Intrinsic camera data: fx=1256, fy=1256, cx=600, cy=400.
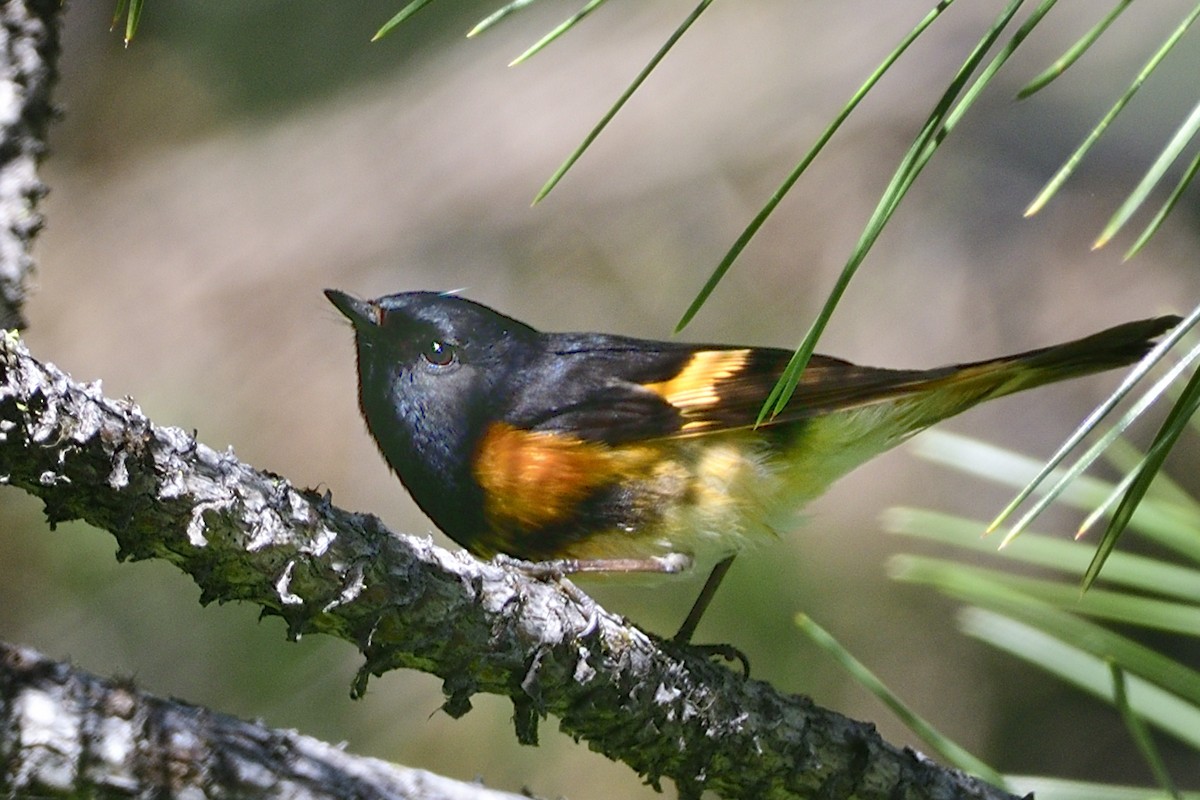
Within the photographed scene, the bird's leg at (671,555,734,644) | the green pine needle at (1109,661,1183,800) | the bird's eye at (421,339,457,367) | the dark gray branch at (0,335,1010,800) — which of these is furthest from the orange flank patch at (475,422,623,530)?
the green pine needle at (1109,661,1183,800)

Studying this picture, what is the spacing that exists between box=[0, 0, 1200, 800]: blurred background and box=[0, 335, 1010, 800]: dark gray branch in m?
2.05

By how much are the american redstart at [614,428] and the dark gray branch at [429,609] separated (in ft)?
1.52

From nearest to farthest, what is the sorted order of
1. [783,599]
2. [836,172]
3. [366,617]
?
[366,617] < [783,599] < [836,172]

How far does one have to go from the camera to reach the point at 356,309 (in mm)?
2303

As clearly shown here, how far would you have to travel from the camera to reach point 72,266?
519cm

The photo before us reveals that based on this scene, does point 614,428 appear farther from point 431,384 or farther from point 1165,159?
point 1165,159

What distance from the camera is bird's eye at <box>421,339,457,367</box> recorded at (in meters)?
2.38

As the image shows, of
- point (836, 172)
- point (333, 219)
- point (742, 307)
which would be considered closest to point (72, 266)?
point (333, 219)

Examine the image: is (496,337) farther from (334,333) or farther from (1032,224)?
(1032,224)

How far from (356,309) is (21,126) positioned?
0.63m

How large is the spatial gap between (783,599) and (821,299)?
1.17 metres

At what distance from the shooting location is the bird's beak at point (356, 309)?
2.26 m

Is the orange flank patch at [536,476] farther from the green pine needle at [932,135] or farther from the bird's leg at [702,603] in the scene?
the green pine needle at [932,135]

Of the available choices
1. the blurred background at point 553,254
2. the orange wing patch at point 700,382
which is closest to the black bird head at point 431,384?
the orange wing patch at point 700,382
